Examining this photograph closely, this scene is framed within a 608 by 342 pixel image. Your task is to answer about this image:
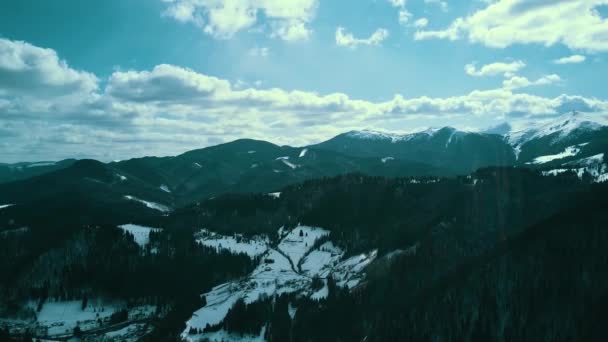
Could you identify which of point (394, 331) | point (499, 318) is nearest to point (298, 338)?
point (394, 331)

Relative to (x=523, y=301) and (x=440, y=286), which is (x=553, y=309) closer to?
(x=523, y=301)

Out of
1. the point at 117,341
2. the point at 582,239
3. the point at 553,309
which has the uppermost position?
the point at 582,239

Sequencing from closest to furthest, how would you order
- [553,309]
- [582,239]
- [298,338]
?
1. [553,309]
2. [298,338]
3. [582,239]

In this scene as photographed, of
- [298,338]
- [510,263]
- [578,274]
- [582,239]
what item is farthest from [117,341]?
[582,239]

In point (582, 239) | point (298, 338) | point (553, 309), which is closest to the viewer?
point (553, 309)

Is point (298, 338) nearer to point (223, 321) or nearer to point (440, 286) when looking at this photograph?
point (223, 321)

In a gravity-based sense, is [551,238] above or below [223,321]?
above

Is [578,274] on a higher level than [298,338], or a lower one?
higher

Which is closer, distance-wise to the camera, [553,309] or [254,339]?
[553,309]

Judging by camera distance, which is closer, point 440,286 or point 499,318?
point 499,318
